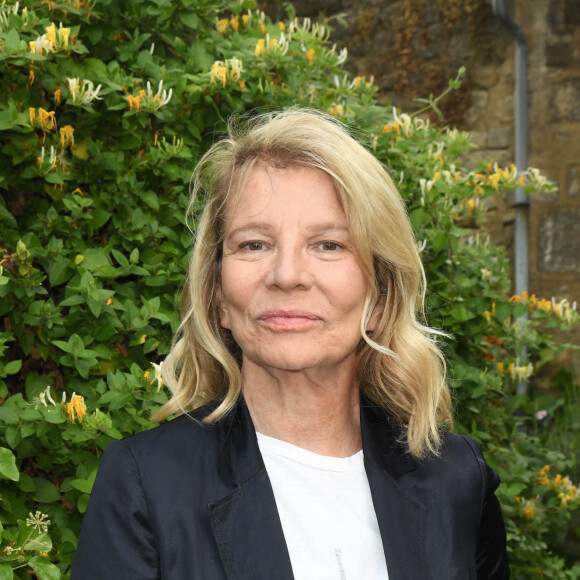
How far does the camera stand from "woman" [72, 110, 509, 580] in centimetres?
157

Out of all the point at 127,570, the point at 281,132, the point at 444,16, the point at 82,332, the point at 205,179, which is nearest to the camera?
the point at 127,570

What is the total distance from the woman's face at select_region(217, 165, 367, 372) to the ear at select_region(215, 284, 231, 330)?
96mm

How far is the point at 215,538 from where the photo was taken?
156cm

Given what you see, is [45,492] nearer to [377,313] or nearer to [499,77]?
[377,313]

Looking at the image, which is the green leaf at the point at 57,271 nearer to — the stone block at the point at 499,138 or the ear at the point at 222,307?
the ear at the point at 222,307

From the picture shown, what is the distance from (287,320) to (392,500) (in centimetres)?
40

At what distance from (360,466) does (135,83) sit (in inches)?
55.2

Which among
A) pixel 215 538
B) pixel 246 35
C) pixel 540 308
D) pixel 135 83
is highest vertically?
pixel 246 35

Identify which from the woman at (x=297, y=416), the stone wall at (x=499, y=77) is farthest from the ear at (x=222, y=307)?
the stone wall at (x=499, y=77)

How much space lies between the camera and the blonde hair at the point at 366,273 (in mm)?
1722

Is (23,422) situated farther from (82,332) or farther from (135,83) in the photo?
(135,83)

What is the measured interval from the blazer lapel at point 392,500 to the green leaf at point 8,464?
0.74 metres

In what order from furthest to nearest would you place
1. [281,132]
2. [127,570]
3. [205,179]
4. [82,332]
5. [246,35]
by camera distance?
[246,35]
[82,332]
[205,179]
[281,132]
[127,570]

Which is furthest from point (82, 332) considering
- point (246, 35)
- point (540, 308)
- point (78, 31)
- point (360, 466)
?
point (540, 308)
